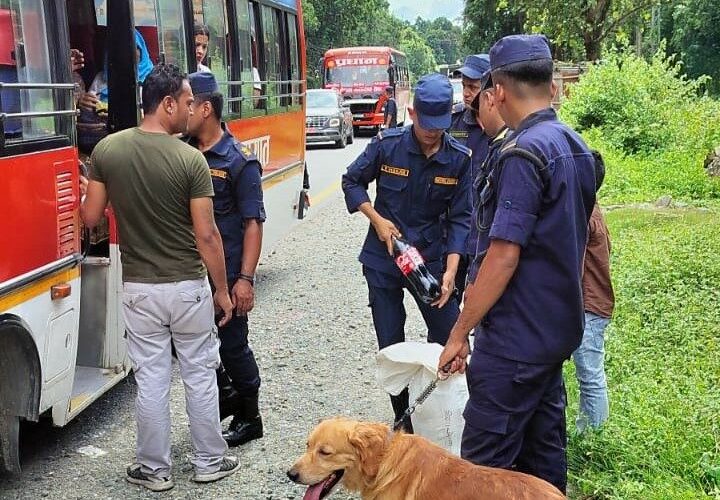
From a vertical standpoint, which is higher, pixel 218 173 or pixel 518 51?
pixel 518 51

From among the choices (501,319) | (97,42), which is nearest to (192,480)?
(501,319)

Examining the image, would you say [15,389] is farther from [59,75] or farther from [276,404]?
[276,404]

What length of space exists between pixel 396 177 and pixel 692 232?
18.7 ft

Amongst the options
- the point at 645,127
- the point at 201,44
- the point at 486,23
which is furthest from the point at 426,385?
the point at 486,23

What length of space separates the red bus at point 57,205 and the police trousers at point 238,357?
2.32 ft

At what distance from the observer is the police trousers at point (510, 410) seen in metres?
3.00

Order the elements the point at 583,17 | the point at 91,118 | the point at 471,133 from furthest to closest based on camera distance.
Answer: the point at 583,17 < the point at 471,133 < the point at 91,118

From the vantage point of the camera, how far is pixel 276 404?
218 inches

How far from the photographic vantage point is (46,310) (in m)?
4.14

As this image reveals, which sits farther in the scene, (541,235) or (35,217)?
(35,217)

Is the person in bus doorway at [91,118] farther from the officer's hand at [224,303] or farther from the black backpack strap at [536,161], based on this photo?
the black backpack strap at [536,161]

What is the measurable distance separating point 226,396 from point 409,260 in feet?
4.80

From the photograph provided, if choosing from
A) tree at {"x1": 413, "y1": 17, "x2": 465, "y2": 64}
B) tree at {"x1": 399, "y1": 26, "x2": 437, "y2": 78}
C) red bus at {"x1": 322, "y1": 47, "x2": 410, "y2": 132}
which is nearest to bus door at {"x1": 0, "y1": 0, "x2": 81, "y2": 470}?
red bus at {"x1": 322, "y1": 47, "x2": 410, "y2": 132}

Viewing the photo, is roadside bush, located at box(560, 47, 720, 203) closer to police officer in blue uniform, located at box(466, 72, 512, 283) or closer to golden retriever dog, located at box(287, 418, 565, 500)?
police officer in blue uniform, located at box(466, 72, 512, 283)
